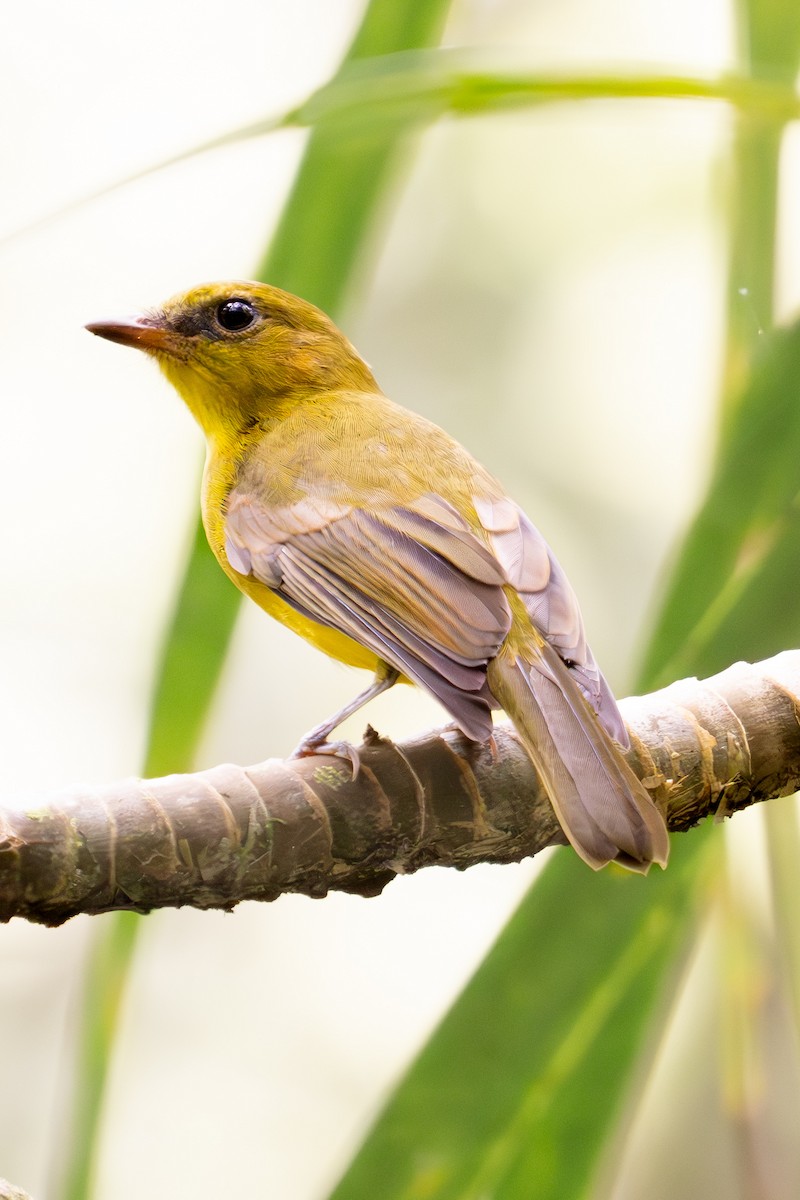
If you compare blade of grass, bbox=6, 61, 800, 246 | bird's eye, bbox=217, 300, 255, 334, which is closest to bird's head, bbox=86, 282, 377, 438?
bird's eye, bbox=217, 300, 255, 334

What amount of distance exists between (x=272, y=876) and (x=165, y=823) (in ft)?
0.39

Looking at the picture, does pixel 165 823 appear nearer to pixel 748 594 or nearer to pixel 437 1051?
pixel 437 1051

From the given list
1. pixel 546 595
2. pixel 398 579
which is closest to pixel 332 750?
pixel 398 579

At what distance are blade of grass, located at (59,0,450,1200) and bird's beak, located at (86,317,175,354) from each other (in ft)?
0.58

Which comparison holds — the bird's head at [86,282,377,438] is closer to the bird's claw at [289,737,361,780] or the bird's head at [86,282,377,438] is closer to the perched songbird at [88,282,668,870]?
the perched songbird at [88,282,668,870]

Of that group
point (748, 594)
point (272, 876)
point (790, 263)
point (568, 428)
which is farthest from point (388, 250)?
point (272, 876)

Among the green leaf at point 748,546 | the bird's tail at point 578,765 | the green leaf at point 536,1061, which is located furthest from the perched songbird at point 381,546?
the green leaf at point 536,1061

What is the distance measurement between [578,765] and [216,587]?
72cm

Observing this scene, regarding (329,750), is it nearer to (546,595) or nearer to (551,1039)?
(546,595)

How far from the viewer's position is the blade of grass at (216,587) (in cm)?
157

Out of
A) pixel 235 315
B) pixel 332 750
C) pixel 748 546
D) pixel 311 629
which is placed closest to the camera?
pixel 332 750

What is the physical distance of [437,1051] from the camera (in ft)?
5.13

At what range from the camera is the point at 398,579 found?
1.41m

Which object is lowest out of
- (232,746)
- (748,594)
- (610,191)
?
(232,746)
